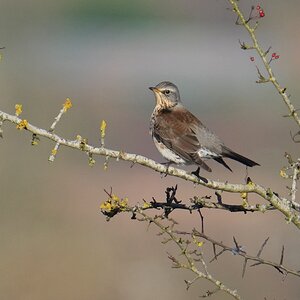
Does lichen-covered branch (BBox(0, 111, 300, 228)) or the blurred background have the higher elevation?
the blurred background

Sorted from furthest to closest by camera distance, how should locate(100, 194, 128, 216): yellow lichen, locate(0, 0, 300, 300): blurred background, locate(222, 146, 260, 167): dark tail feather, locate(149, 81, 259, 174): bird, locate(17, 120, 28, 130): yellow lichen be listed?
1. locate(0, 0, 300, 300): blurred background
2. locate(149, 81, 259, 174): bird
3. locate(222, 146, 260, 167): dark tail feather
4. locate(100, 194, 128, 216): yellow lichen
5. locate(17, 120, 28, 130): yellow lichen

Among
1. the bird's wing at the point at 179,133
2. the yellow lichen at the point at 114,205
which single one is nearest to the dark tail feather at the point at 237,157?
the bird's wing at the point at 179,133

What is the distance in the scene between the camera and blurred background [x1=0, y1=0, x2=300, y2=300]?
1628 cm

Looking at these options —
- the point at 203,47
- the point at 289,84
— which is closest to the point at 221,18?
the point at 203,47

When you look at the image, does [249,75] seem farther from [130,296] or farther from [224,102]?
[130,296]

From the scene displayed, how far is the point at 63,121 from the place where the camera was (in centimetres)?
2291

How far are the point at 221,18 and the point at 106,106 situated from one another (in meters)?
16.8

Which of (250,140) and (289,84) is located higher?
(289,84)

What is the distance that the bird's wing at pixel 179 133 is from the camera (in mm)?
8641

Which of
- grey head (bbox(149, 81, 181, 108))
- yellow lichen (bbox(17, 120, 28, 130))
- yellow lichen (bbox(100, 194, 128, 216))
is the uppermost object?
grey head (bbox(149, 81, 181, 108))

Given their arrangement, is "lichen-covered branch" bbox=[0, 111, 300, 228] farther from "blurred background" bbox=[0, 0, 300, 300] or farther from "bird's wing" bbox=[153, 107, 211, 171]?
"blurred background" bbox=[0, 0, 300, 300]

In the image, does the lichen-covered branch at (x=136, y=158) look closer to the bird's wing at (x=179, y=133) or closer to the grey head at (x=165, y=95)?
the bird's wing at (x=179, y=133)

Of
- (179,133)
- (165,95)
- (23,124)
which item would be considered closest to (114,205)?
(23,124)

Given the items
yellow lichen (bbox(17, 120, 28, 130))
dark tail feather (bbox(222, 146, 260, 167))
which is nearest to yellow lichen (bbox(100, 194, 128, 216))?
yellow lichen (bbox(17, 120, 28, 130))
